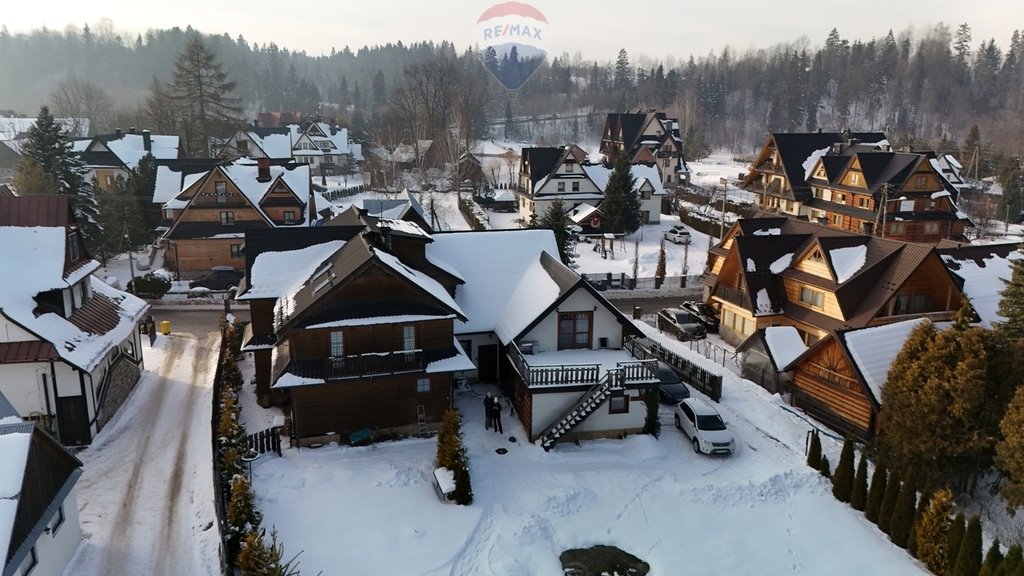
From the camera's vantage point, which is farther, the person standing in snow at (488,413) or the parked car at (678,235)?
the parked car at (678,235)

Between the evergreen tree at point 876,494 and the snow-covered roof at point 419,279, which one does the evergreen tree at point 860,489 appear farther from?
the snow-covered roof at point 419,279

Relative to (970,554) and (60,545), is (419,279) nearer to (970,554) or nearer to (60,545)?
(60,545)

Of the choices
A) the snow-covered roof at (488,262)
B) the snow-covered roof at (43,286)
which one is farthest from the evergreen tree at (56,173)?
the snow-covered roof at (488,262)

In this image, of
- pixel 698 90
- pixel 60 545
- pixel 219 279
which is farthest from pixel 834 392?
pixel 698 90

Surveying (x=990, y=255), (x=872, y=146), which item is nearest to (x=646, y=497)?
(x=990, y=255)

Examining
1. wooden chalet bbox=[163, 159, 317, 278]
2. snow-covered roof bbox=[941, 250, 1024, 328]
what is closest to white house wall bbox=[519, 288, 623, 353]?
snow-covered roof bbox=[941, 250, 1024, 328]

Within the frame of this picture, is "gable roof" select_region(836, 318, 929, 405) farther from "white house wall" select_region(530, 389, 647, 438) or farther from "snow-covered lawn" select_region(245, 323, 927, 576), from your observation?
"white house wall" select_region(530, 389, 647, 438)
